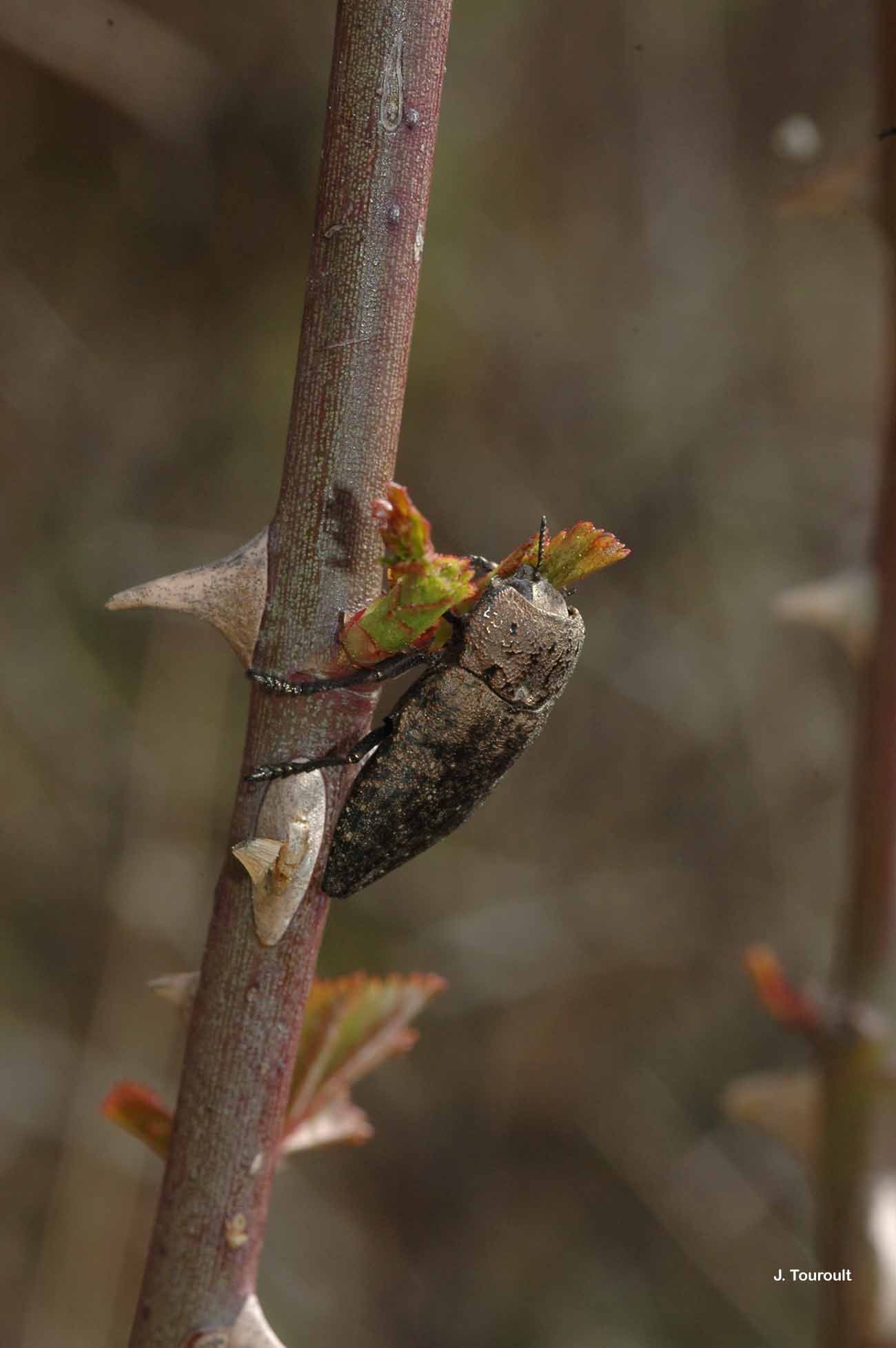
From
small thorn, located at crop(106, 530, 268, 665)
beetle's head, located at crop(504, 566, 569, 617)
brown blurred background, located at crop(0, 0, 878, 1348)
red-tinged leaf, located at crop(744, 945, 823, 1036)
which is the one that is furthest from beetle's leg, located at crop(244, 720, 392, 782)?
brown blurred background, located at crop(0, 0, 878, 1348)

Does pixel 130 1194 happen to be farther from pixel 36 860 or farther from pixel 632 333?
pixel 632 333

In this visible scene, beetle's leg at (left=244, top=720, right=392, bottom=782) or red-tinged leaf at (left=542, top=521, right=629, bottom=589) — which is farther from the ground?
red-tinged leaf at (left=542, top=521, right=629, bottom=589)

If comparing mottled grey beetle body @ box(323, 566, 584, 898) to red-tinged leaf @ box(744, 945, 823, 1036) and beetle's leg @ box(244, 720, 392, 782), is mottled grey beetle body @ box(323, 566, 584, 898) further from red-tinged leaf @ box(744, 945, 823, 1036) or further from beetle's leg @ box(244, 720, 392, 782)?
red-tinged leaf @ box(744, 945, 823, 1036)

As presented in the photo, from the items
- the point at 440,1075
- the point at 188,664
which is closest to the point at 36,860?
the point at 188,664

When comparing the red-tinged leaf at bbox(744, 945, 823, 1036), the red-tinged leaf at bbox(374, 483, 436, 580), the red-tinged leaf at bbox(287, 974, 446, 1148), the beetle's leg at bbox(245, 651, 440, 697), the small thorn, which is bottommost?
the red-tinged leaf at bbox(287, 974, 446, 1148)

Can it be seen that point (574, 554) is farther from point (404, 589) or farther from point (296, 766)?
point (296, 766)

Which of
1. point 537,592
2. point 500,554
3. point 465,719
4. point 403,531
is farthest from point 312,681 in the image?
point 500,554
